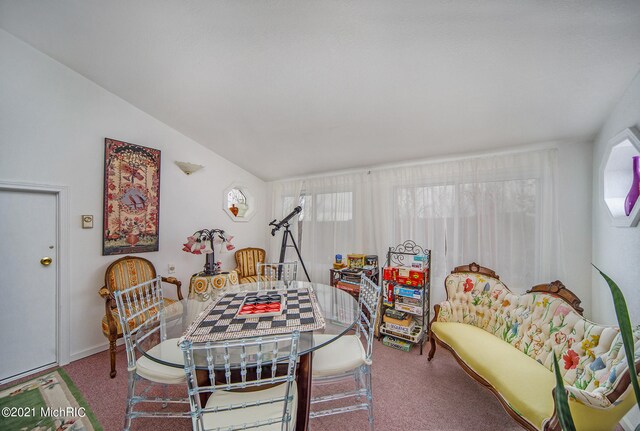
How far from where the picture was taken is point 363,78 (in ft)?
6.23

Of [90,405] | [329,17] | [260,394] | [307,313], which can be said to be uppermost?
[329,17]

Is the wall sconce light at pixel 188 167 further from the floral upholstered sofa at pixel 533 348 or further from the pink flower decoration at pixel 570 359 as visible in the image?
the pink flower decoration at pixel 570 359

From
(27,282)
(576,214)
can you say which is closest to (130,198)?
(27,282)

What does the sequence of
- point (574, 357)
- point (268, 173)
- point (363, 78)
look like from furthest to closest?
point (268, 173)
point (363, 78)
point (574, 357)

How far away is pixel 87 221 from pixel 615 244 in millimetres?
4575

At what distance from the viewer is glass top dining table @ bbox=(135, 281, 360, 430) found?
1.31 metres

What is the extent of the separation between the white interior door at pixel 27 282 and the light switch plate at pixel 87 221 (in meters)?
0.20

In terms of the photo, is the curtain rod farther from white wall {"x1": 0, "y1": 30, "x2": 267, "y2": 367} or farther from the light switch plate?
the light switch plate

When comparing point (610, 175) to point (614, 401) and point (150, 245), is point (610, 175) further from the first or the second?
point (150, 245)

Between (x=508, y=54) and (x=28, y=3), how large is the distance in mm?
3413

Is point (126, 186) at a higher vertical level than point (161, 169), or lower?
lower

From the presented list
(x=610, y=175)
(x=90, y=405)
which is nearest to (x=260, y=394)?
(x=90, y=405)

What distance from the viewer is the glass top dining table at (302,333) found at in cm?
131

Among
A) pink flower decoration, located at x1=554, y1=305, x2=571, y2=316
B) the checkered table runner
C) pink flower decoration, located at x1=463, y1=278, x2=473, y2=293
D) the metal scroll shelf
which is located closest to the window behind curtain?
the metal scroll shelf
